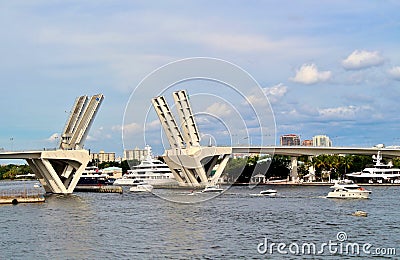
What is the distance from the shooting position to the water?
26.6 metres

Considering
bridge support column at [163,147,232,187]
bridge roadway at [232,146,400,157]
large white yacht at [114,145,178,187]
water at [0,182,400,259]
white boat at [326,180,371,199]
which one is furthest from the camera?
large white yacht at [114,145,178,187]

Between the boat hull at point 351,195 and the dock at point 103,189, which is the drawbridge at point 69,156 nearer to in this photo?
the dock at point 103,189

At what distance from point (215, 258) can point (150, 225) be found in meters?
11.2

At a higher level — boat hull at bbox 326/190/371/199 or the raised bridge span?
the raised bridge span

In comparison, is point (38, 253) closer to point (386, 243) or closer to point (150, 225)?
point (150, 225)

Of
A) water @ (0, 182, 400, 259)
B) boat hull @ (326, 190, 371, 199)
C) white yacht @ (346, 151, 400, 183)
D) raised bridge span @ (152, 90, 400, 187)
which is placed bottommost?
water @ (0, 182, 400, 259)

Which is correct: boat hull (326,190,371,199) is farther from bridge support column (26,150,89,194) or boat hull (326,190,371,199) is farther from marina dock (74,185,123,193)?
marina dock (74,185,123,193)

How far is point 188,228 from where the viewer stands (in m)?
33.5

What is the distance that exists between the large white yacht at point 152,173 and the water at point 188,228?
34.6m

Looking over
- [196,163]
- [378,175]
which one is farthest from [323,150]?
[196,163]

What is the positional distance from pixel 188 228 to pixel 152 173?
179ft

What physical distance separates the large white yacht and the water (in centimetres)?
3460

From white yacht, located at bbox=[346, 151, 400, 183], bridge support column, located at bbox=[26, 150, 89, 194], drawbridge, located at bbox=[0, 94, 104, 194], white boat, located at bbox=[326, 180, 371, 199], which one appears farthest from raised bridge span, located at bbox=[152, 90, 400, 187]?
white boat, located at bbox=[326, 180, 371, 199]

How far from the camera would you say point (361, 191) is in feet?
171
